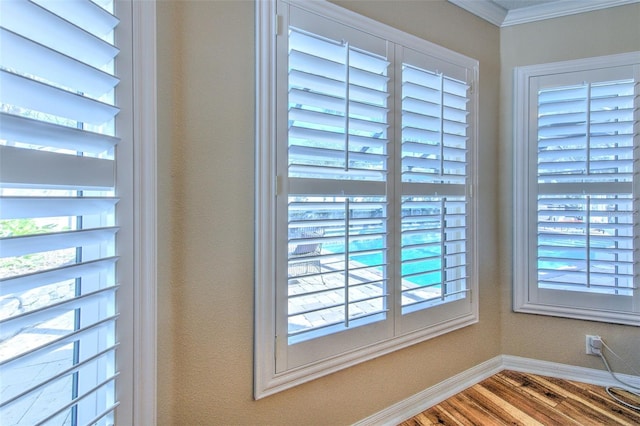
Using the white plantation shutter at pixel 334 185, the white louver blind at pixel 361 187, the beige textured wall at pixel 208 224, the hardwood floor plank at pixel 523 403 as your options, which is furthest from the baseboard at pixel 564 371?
the beige textured wall at pixel 208 224

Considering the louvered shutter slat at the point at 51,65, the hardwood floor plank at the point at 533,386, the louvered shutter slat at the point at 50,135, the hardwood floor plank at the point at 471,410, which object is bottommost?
the hardwood floor plank at the point at 471,410

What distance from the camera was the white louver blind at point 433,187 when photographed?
1.73 metres

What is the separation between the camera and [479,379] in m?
2.12

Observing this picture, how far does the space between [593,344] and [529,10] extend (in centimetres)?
230

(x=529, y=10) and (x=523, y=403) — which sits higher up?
(x=529, y=10)

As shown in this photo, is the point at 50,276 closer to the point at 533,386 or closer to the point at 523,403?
the point at 523,403

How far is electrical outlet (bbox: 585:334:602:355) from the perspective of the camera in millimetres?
2078

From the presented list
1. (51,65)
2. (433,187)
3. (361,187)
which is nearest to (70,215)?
(51,65)

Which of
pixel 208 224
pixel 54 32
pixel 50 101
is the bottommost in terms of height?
pixel 208 224

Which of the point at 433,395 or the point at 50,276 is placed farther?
the point at 433,395

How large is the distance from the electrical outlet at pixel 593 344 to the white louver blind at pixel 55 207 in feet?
8.85

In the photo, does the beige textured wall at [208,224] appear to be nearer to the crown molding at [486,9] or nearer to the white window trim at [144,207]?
the white window trim at [144,207]

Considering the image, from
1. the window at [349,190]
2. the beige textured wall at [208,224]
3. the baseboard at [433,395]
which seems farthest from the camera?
the baseboard at [433,395]

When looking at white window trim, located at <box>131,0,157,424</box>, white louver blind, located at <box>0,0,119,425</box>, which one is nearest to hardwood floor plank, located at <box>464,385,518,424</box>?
white window trim, located at <box>131,0,157,424</box>
